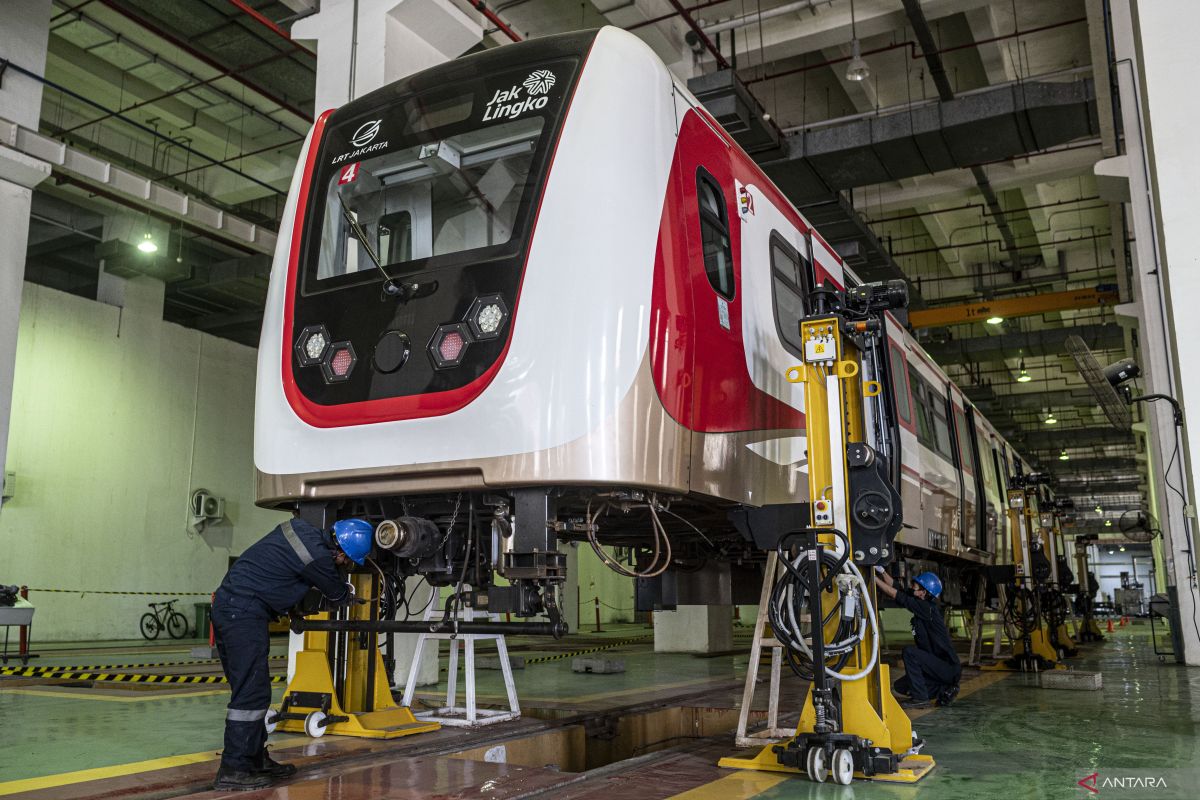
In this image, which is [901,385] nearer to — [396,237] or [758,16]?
[396,237]

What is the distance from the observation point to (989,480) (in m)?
11.4

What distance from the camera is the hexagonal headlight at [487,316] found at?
393 centimetres

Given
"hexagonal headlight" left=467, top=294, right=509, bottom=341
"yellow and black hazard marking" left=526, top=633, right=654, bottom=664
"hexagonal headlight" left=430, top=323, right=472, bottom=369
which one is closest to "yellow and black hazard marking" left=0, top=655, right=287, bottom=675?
"yellow and black hazard marking" left=526, top=633, right=654, bottom=664

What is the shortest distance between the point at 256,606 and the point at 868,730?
2.72 metres

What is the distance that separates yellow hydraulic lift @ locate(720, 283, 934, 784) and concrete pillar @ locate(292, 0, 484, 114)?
→ 524 cm

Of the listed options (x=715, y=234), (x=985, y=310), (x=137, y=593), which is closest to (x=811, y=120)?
(x=985, y=310)

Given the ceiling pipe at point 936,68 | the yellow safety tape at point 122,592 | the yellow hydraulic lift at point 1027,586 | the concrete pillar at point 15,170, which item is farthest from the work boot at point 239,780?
the yellow safety tape at point 122,592

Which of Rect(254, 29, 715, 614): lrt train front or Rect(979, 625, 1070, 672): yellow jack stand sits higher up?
Rect(254, 29, 715, 614): lrt train front

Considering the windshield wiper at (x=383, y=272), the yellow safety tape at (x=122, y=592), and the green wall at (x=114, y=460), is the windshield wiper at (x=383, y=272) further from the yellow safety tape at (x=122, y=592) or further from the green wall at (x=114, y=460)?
the yellow safety tape at (x=122, y=592)

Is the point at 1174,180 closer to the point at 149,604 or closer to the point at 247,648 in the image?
the point at 247,648

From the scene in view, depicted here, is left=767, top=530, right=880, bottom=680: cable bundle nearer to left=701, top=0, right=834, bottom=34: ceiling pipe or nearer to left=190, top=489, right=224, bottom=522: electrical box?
left=701, top=0, right=834, bottom=34: ceiling pipe

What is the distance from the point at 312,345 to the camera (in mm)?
4473

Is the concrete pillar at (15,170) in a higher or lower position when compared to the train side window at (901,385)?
higher

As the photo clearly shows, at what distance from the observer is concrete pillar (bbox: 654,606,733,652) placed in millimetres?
12984
